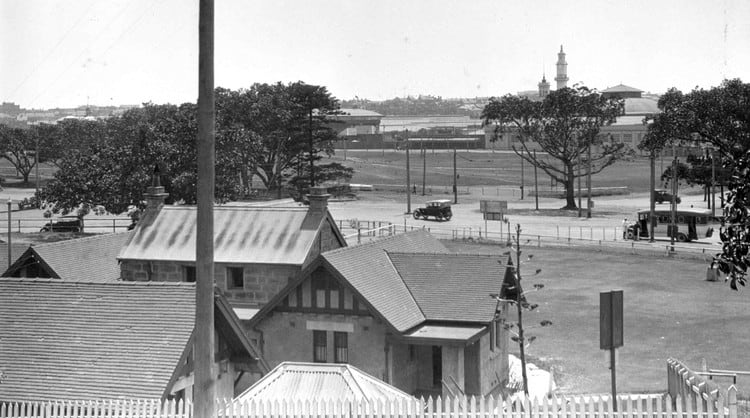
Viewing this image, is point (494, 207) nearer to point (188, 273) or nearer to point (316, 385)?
point (188, 273)

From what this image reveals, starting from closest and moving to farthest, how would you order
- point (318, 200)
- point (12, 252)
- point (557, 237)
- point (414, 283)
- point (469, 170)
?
point (414, 283), point (318, 200), point (12, 252), point (557, 237), point (469, 170)

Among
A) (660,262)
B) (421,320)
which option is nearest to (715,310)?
(660,262)

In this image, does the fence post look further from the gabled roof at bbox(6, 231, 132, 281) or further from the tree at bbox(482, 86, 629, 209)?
the tree at bbox(482, 86, 629, 209)

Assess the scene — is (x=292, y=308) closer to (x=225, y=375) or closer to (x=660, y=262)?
(x=225, y=375)

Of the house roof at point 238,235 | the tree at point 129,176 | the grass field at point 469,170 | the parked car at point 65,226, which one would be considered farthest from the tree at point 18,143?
the house roof at point 238,235

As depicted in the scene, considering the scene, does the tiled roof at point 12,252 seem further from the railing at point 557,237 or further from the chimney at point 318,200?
the railing at point 557,237

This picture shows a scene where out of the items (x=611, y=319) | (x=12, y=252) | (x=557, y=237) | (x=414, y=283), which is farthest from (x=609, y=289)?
(x=611, y=319)

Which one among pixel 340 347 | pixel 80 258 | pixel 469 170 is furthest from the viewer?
pixel 469 170

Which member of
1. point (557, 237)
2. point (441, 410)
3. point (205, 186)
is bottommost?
point (557, 237)

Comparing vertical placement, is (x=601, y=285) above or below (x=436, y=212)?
below
